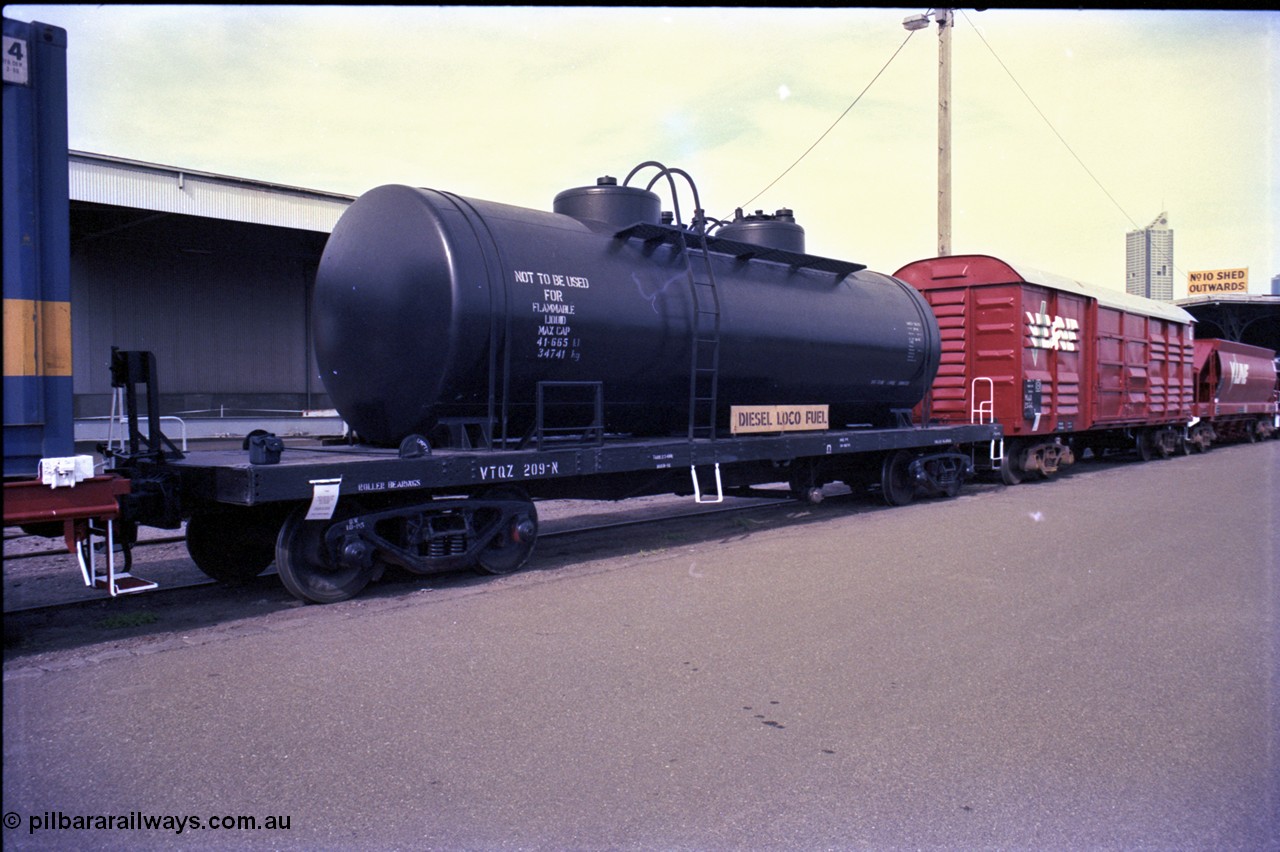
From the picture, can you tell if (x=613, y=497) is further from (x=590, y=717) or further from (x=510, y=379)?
(x=590, y=717)

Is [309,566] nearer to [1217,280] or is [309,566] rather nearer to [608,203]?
[608,203]

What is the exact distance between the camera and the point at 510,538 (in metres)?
7.82

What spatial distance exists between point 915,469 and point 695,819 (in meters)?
10.1

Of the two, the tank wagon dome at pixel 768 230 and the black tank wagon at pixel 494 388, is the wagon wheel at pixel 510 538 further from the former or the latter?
the tank wagon dome at pixel 768 230

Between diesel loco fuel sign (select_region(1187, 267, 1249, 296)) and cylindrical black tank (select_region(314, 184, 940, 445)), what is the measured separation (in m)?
92.7

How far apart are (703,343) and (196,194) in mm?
14146

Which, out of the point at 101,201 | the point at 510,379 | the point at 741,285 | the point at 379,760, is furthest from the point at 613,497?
the point at 101,201

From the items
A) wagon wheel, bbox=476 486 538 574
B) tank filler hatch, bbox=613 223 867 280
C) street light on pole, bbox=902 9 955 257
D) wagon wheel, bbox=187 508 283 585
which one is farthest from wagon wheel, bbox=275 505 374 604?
street light on pole, bbox=902 9 955 257

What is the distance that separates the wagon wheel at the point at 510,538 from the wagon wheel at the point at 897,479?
645cm

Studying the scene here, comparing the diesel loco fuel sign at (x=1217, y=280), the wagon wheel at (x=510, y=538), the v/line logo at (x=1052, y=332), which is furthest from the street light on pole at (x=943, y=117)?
the diesel loco fuel sign at (x=1217, y=280)

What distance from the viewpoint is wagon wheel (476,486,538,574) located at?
7.69 m

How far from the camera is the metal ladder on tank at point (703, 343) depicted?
29.7 ft

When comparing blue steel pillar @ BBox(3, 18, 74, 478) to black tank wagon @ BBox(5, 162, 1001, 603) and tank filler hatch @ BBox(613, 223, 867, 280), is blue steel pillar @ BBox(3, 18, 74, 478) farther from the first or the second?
tank filler hatch @ BBox(613, 223, 867, 280)

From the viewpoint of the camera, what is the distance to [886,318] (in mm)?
12039
